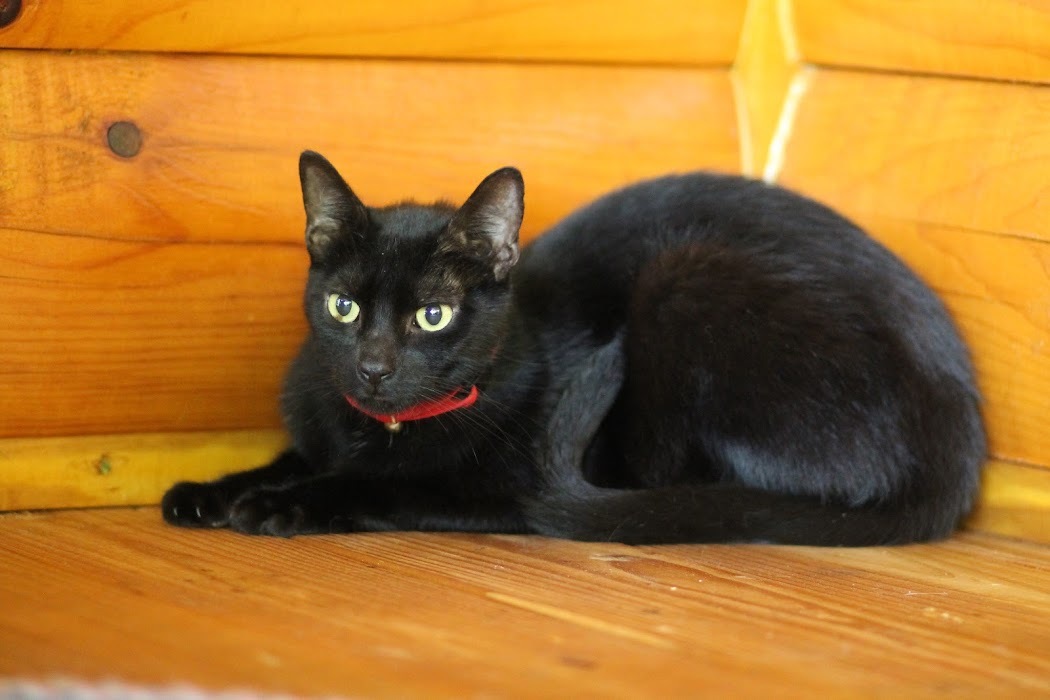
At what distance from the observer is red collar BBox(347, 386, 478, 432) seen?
1.73 metres

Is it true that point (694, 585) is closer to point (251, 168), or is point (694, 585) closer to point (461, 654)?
point (461, 654)

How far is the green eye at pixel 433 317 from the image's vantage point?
5.58ft

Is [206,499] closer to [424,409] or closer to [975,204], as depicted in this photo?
[424,409]

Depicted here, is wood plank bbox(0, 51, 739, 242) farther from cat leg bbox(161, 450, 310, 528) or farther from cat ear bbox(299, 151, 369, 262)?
cat leg bbox(161, 450, 310, 528)

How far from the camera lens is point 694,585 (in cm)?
142

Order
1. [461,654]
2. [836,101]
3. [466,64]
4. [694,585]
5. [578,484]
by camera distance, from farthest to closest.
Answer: [836,101]
[466,64]
[578,484]
[694,585]
[461,654]

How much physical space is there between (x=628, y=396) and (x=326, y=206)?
0.59 m

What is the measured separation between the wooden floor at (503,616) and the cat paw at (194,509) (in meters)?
0.03

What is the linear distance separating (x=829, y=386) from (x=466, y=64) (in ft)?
2.71

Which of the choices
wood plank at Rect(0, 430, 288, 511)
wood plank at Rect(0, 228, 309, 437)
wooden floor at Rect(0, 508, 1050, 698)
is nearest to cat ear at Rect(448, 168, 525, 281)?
wood plank at Rect(0, 228, 309, 437)

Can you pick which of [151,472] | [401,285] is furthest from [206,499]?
[401,285]

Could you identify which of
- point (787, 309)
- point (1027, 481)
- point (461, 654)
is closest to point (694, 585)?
point (461, 654)

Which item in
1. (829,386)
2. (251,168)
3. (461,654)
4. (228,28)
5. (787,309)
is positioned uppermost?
(228,28)

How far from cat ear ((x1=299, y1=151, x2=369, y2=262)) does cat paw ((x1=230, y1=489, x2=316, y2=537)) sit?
0.38 metres
